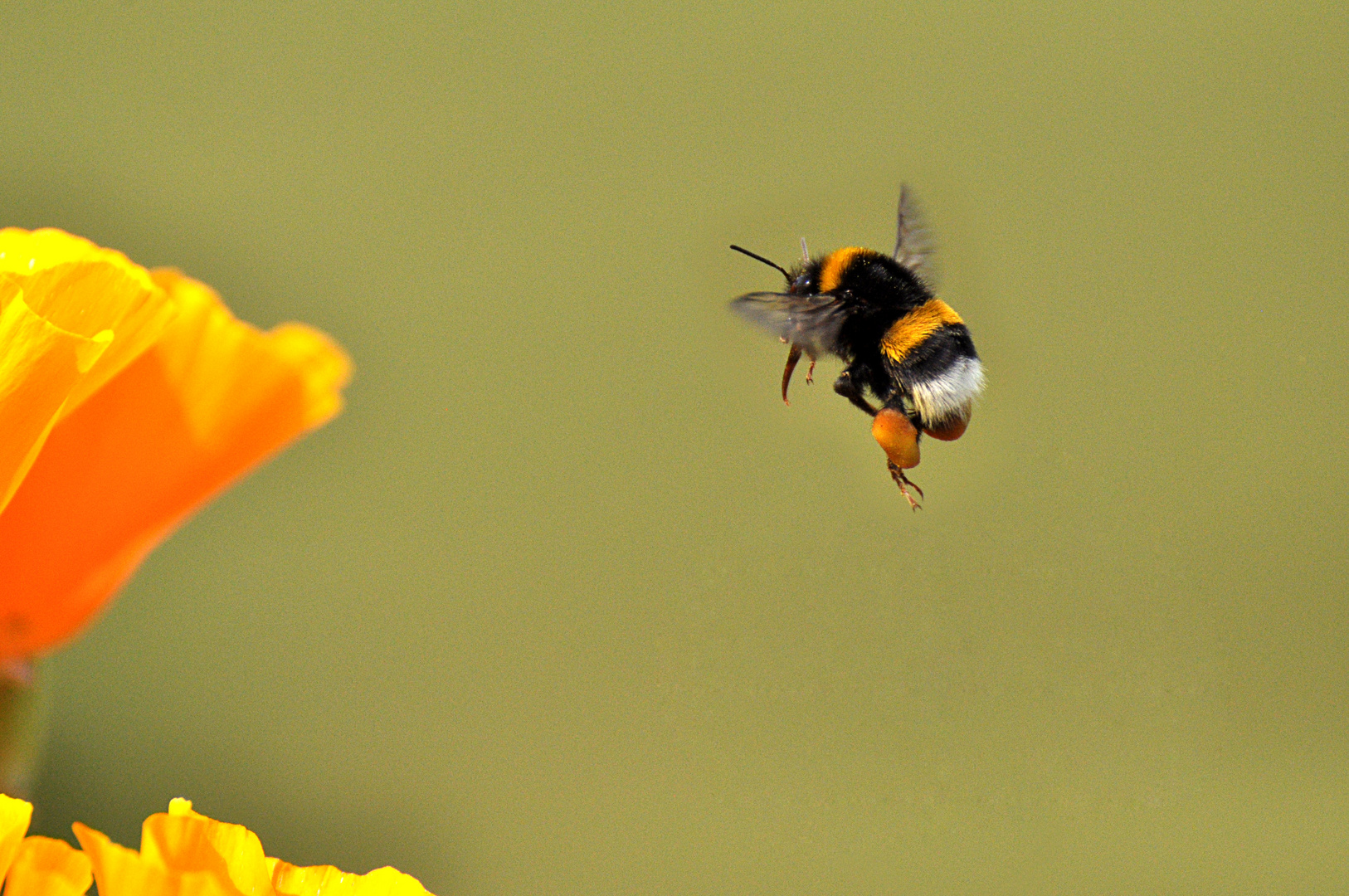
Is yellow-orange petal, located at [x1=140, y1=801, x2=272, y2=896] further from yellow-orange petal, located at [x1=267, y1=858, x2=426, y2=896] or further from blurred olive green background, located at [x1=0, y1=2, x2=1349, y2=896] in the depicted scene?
blurred olive green background, located at [x1=0, y1=2, x2=1349, y2=896]

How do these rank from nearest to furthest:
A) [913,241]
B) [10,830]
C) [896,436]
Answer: [10,830] → [896,436] → [913,241]

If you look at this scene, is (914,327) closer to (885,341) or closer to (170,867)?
(885,341)

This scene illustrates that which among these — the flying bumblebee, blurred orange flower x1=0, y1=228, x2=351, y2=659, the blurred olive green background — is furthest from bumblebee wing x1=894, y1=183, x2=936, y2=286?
the blurred olive green background

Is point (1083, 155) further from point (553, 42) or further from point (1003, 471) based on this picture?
point (553, 42)

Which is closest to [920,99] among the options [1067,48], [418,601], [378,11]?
[1067,48]

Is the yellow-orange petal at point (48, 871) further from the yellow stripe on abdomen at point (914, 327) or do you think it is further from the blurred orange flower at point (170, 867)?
the yellow stripe on abdomen at point (914, 327)

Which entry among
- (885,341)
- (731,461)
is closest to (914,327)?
(885,341)
